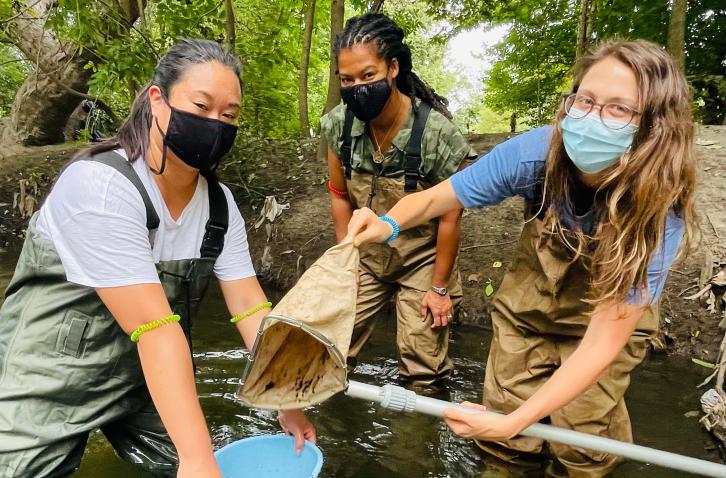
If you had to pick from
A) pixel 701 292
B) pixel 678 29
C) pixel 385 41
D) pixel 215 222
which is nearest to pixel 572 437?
pixel 215 222

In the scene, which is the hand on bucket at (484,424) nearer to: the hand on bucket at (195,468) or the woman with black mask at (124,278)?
the woman with black mask at (124,278)

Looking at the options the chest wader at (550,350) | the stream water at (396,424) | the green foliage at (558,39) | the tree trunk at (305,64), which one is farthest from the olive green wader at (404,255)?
the tree trunk at (305,64)

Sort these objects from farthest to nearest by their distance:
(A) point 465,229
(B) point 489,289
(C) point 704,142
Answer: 1. (C) point 704,142
2. (A) point 465,229
3. (B) point 489,289

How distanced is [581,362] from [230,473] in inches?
52.3

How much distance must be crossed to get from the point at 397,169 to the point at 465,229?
2.53 m

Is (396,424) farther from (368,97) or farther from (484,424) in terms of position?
(368,97)

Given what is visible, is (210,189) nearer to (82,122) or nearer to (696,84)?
→ (696,84)

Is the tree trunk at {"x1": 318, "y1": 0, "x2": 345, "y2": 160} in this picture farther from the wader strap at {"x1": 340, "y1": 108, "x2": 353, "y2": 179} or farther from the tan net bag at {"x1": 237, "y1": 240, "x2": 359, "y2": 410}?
the tan net bag at {"x1": 237, "y1": 240, "x2": 359, "y2": 410}

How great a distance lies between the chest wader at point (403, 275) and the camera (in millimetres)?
3121

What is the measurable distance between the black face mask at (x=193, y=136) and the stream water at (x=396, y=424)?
1.51 m

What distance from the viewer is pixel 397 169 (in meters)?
3.08

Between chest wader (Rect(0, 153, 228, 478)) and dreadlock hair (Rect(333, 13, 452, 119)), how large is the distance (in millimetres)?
1582

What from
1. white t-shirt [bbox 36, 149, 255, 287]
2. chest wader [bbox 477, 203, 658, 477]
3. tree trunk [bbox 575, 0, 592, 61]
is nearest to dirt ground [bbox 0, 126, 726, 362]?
chest wader [bbox 477, 203, 658, 477]

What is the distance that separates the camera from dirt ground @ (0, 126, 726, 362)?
4.02 meters
